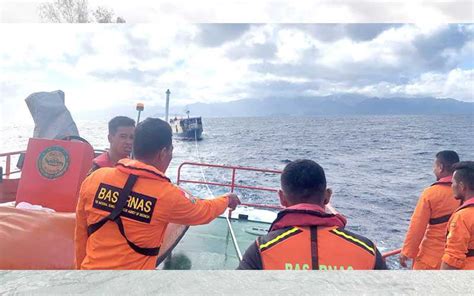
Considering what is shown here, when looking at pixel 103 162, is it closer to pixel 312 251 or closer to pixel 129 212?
pixel 129 212

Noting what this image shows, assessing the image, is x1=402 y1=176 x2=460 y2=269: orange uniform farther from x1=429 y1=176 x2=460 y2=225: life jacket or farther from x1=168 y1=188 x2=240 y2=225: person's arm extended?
x1=168 y1=188 x2=240 y2=225: person's arm extended

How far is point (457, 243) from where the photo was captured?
163cm

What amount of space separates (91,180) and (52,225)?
33.8 inches

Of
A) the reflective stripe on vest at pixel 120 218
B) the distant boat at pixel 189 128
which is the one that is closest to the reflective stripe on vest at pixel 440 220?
the reflective stripe on vest at pixel 120 218

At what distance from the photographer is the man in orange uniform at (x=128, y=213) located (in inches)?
46.5

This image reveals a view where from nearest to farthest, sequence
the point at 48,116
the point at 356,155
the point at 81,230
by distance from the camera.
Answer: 1. the point at 81,230
2. the point at 48,116
3. the point at 356,155

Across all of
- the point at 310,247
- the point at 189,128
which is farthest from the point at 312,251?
the point at 189,128

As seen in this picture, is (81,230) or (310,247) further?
(81,230)

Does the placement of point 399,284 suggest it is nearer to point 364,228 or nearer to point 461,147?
point 364,228

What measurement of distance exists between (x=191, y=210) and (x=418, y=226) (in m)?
1.38

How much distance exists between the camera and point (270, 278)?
2.76ft

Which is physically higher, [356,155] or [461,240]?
[461,240]

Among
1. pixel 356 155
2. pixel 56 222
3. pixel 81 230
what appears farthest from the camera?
pixel 356 155

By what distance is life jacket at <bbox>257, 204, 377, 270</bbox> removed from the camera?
0.93m
